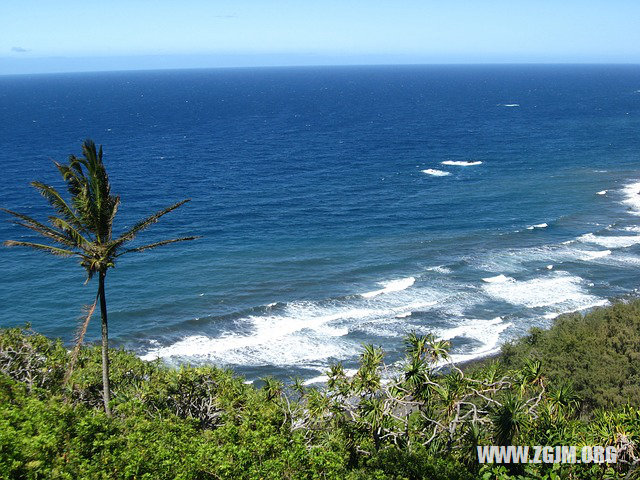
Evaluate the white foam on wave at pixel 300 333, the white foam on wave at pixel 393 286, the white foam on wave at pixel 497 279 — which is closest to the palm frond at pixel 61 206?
the white foam on wave at pixel 300 333

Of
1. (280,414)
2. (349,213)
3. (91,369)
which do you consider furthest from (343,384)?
(349,213)

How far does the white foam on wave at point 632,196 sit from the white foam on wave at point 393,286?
3807cm

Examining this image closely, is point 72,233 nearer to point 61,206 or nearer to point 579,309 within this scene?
point 61,206

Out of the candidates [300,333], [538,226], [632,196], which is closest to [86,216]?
[300,333]

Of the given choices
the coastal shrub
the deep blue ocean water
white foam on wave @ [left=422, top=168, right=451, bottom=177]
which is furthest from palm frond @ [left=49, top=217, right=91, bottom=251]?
white foam on wave @ [left=422, top=168, right=451, bottom=177]

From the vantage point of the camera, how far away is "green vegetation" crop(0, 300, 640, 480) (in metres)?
15.6

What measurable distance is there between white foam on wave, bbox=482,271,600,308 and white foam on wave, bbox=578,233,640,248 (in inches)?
440

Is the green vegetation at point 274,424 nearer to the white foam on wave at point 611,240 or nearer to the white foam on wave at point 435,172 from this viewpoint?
the white foam on wave at point 611,240

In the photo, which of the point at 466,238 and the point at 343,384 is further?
the point at 466,238

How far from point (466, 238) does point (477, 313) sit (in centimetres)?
1911

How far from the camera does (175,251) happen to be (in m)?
63.8

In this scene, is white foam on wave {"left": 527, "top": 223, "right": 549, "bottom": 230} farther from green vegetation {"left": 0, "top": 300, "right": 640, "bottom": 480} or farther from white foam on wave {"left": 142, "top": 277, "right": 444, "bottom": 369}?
green vegetation {"left": 0, "top": 300, "right": 640, "bottom": 480}

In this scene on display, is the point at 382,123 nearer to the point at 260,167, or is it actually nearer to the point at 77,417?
the point at 260,167

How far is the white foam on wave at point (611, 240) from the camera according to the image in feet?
211
